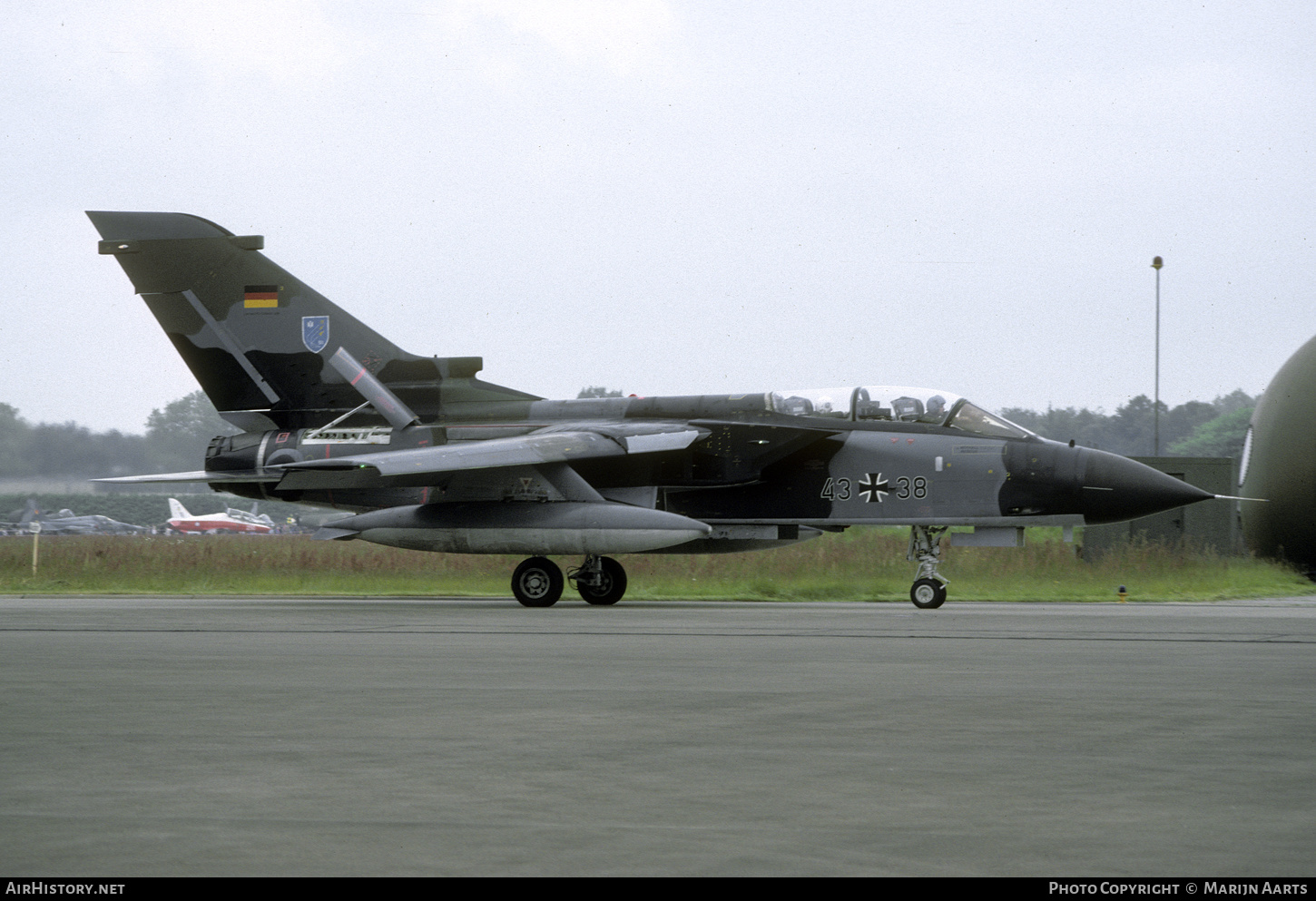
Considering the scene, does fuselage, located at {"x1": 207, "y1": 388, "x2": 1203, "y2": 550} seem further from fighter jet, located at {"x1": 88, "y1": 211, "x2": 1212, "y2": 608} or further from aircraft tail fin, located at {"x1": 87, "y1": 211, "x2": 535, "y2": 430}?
aircraft tail fin, located at {"x1": 87, "y1": 211, "x2": 535, "y2": 430}

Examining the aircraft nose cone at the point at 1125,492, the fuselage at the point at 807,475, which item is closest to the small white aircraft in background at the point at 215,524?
the fuselage at the point at 807,475

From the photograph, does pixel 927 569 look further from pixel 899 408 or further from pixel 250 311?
pixel 250 311

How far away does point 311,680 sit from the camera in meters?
7.58

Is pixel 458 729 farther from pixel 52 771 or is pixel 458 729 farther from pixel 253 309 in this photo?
pixel 253 309

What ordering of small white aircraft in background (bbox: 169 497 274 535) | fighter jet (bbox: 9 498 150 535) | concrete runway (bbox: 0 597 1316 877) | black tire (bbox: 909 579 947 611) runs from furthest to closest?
small white aircraft in background (bbox: 169 497 274 535), fighter jet (bbox: 9 498 150 535), black tire (bbox: 909 579 947 611), concrete runway (bbox: 0 597 1316 877)

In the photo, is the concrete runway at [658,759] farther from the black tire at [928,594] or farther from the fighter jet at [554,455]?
the fighter jet at [554,455]

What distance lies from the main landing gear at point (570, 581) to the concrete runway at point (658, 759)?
7.30m

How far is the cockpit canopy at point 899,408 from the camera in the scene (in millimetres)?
17531

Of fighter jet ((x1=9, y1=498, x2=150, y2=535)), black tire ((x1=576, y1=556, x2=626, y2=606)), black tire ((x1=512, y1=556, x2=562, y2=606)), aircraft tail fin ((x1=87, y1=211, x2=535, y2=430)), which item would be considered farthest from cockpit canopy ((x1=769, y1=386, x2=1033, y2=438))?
fighter jet ((x1=9, y1=498, x2=150, y2=535))

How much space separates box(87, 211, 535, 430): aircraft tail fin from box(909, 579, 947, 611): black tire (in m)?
7.27

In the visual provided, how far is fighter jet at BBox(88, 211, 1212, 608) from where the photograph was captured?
16.9 m

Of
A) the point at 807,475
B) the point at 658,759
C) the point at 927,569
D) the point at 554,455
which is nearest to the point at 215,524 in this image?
the point at 554,455

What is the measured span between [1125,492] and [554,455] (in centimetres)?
688
